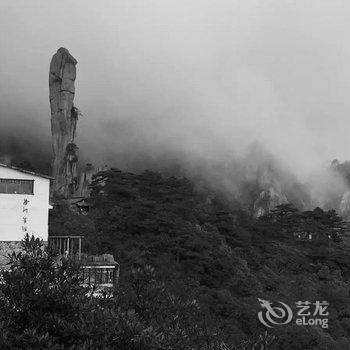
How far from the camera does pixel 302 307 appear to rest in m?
23.5

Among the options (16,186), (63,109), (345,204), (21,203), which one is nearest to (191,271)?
(21,203)

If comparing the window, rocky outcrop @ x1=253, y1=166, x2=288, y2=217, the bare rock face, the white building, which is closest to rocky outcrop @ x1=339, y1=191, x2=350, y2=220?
rocky outcrop @ x1=253, y1=166, x2=288, y2=217

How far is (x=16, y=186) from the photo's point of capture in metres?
17.7

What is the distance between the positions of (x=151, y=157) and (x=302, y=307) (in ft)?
167

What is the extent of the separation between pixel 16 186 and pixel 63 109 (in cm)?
3409

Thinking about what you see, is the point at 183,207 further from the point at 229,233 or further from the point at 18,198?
the point at 18,198

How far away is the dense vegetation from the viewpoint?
5.70 m

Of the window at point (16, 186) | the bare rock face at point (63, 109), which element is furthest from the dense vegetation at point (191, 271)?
the bare rock face at point (63, 109)

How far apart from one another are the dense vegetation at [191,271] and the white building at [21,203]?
4801 millimetres

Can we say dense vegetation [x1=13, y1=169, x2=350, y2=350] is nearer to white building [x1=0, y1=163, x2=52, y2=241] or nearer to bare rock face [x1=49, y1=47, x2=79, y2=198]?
white building [x1=0, y1=163, x2=52, y2=241]

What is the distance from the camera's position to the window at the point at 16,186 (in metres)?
17.5

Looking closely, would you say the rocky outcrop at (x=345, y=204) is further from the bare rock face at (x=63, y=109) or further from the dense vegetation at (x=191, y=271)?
the bare rock face at (x=63, y=109)

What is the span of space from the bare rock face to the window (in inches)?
1228

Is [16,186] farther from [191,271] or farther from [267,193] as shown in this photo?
[267,193]
